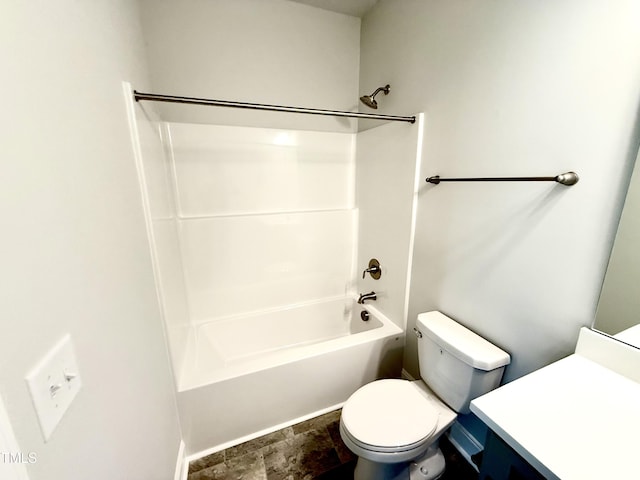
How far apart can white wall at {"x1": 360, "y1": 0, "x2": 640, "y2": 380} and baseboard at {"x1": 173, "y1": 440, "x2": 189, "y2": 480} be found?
1549 millimetres

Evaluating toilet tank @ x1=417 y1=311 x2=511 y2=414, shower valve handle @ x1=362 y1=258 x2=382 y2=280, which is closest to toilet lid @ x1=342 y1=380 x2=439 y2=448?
toilet tank @ x1=417 y1=311 x2=511 y2=414

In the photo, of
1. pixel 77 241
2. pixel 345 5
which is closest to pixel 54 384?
pixel 77 241

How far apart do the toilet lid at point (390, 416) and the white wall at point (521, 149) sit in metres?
0.45

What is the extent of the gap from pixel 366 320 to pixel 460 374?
972mm

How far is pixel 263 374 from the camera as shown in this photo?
150 centimetres

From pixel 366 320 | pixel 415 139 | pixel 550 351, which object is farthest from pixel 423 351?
pixel 415 139

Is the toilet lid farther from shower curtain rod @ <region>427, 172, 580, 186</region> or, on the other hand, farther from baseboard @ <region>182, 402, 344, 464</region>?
shower curtain rod @ <region>427, 172, 580, 186</region>

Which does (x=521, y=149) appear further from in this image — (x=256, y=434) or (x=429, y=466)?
(x=256, y=434)

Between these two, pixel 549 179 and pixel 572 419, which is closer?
pixel 572 419

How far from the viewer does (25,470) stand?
0.37 meters

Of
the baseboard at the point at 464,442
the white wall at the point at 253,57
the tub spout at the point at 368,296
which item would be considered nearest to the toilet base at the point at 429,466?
the baseboard at the point at 464,442

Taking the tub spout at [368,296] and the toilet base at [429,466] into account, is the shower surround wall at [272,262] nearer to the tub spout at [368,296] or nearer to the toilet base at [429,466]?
the tub spout at [368,296]

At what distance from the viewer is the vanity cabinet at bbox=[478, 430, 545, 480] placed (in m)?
0.69

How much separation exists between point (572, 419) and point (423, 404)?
2.08 feet
